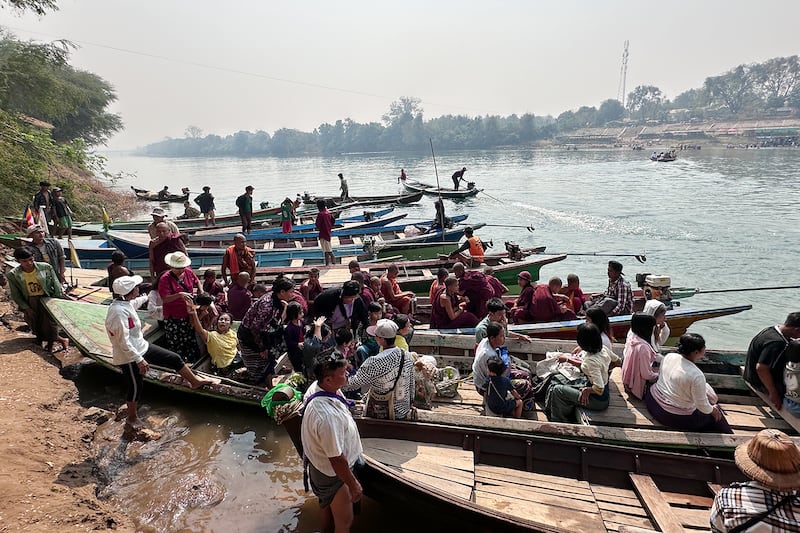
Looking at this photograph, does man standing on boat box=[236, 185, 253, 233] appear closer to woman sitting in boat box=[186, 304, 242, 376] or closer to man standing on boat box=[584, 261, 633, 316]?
woman sitting in boat box=[186, 304, 242, 376]

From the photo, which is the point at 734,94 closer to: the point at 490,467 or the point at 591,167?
the point at 591,167

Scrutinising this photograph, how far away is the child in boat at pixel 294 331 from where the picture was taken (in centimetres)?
A: 549

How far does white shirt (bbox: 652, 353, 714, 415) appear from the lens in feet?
14.4

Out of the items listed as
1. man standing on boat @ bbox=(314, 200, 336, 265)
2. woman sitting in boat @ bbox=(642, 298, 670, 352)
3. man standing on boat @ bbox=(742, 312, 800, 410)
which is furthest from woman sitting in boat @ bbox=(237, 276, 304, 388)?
man standing on boat @ bbox=(314, 200, 336, 265)

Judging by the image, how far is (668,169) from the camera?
46.6 meters

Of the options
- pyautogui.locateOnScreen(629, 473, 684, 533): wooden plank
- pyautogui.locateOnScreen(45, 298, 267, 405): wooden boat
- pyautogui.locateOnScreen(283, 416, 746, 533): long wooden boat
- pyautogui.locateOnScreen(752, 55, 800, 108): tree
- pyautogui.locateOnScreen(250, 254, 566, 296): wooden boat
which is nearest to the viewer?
pyautogui.locateOnScreen(629, 473, 684, 533): wooden plank

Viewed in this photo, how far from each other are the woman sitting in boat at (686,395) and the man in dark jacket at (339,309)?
3412mm

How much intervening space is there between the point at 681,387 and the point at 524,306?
133 inches

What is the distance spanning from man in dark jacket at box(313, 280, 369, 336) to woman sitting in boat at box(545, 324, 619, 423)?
2475 mm

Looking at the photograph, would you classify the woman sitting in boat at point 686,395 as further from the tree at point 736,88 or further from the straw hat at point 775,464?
the tree at point 736,88

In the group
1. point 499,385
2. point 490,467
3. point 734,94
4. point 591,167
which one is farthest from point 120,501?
point 734,94

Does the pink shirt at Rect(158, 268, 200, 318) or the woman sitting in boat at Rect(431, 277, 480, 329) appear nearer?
the pink shirt at Rect(158, 268, 200, 318)

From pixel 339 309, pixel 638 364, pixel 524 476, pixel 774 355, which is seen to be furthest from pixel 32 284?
pixel 774 355

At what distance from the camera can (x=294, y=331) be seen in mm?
5547
